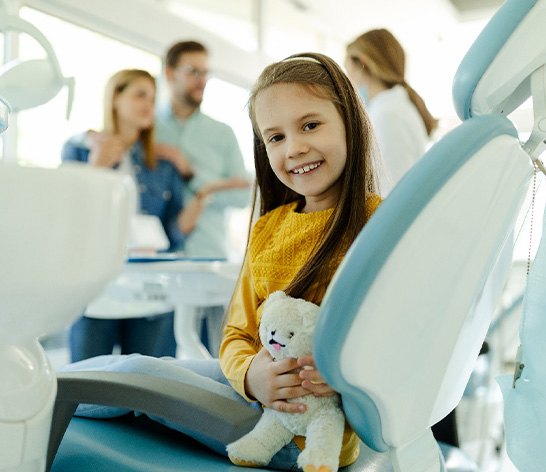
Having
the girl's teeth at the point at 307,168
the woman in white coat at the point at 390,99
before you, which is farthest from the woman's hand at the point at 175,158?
the girl's teeth at the point at 307,168

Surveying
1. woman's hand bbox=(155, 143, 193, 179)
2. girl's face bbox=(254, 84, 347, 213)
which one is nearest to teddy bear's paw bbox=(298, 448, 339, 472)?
girl's face bbox=(254, 84, 347, 213)

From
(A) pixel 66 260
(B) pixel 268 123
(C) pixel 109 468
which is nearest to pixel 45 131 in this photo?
(B) pixel 268 123

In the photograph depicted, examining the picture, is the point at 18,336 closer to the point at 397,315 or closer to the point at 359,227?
the point at 397,315

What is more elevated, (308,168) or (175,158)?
(175,158)

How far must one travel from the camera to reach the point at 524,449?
2.61 feet

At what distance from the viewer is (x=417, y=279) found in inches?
22.3

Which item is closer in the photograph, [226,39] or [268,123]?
[268,123]

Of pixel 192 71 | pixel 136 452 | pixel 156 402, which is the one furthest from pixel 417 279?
pixel 192 71

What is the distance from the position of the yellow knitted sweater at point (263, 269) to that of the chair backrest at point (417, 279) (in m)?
0.26

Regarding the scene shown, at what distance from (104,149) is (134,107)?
0.22 metres

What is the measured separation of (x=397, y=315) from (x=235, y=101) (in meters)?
4.03

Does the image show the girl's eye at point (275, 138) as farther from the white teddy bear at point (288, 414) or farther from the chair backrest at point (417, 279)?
the chair backrest at point (417, 279)

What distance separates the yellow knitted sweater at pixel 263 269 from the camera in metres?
0.93

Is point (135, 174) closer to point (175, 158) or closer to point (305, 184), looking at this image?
point (175, 158)
